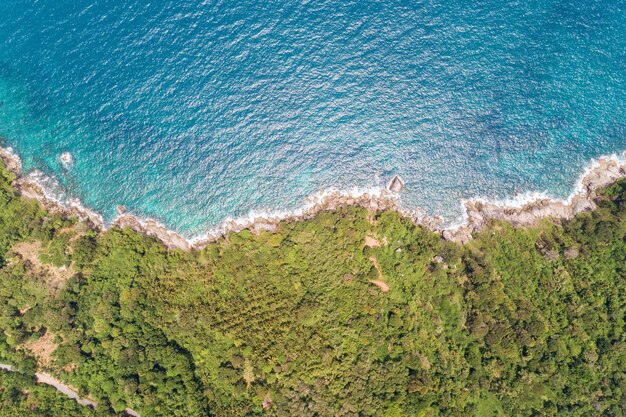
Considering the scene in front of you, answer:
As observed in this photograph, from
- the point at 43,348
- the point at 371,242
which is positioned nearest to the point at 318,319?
the point at 371,242

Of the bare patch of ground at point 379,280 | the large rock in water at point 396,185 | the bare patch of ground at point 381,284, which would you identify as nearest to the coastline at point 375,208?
the large rock in water at point 396,185

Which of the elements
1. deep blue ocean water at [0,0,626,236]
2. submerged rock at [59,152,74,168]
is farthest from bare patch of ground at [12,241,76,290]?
submerged rock at [59,152,74,168]

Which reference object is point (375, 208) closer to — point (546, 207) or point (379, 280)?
point (379, 280)

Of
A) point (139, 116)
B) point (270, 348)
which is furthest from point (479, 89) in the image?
point (139, 116)

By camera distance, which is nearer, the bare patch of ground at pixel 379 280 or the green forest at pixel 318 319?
the green forest at pixel 318 319

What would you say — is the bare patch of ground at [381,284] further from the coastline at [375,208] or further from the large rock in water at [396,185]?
the large rock in water at [396,185]

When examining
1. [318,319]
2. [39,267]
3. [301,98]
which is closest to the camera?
[318,319]
